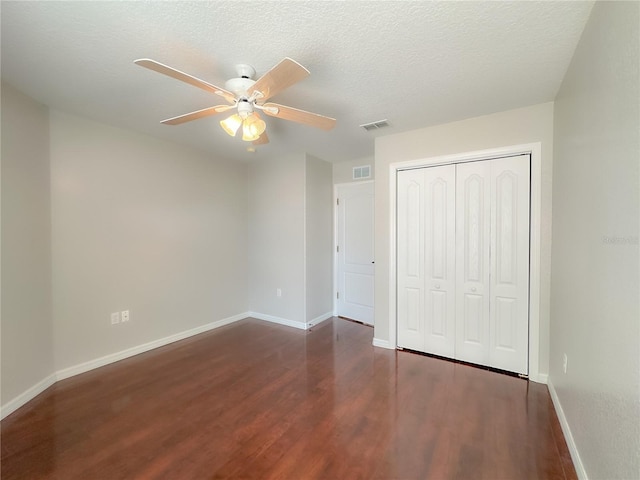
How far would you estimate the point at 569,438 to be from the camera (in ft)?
5.54

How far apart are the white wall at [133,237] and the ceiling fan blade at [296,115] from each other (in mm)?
2029

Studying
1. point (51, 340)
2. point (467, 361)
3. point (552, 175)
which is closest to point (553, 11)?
point (552, 175)

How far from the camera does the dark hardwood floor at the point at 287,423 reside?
5.17ft

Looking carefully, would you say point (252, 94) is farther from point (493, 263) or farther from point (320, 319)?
point (320, 319)

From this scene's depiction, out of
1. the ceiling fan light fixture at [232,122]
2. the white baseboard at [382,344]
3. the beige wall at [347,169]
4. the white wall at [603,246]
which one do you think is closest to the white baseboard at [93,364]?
the white baseboard at [382,344]

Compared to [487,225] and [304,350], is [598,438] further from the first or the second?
[304,350]

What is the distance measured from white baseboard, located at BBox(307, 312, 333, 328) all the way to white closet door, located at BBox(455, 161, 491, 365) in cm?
192

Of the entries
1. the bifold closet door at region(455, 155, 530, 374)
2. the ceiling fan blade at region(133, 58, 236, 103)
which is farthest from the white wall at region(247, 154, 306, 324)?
the ceiling fan blade at region(133, 58, 236, 103)

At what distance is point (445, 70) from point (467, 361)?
8.60ft

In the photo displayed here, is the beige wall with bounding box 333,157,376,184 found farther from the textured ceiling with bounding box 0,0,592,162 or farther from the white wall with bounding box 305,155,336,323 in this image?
the textured ceiling with bounding box 0,0,592,162

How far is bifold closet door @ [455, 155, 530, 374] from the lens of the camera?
2.54 m

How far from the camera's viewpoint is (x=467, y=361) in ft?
9.21

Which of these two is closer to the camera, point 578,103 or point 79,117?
point 578,103

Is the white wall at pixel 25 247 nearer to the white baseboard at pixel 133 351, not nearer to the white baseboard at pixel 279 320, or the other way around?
the white baseboard at pixel 133 351
